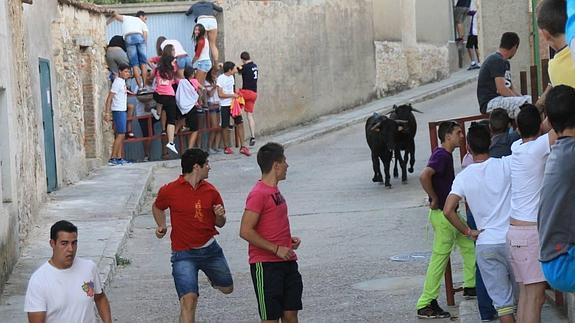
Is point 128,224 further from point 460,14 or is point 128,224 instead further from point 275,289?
point 460,14

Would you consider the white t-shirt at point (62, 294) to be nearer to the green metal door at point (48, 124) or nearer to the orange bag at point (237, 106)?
the green metal door at point (48, 124)

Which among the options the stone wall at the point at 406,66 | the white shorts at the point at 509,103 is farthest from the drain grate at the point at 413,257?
the stone wall at the point at 406,66

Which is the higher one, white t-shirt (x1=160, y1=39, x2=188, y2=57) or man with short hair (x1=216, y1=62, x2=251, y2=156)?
white t-shirt (x1=160, y1=39, x2=188, y2=57)

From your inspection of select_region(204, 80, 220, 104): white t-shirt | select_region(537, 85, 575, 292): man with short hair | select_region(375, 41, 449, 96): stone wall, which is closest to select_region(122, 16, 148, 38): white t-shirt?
select_region(204, 80, 220, 104): white t-shirt

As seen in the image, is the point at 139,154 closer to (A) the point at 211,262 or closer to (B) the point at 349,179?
(B) the point at 349,179

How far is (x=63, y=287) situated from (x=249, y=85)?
16270mm

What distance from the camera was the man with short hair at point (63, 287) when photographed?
7488mm

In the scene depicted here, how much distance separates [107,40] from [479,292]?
14.5 m

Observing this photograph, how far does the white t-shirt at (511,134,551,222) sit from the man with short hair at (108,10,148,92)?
15.2 metres

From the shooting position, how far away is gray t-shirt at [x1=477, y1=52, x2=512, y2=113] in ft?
38.7

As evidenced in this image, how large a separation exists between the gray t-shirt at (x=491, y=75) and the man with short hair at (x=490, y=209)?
3.21 m

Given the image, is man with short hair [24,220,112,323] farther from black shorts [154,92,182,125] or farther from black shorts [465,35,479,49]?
black shorts [465,35,479,49]

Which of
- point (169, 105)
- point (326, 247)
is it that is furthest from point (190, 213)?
point (169, 105)

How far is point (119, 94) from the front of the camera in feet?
70.2
